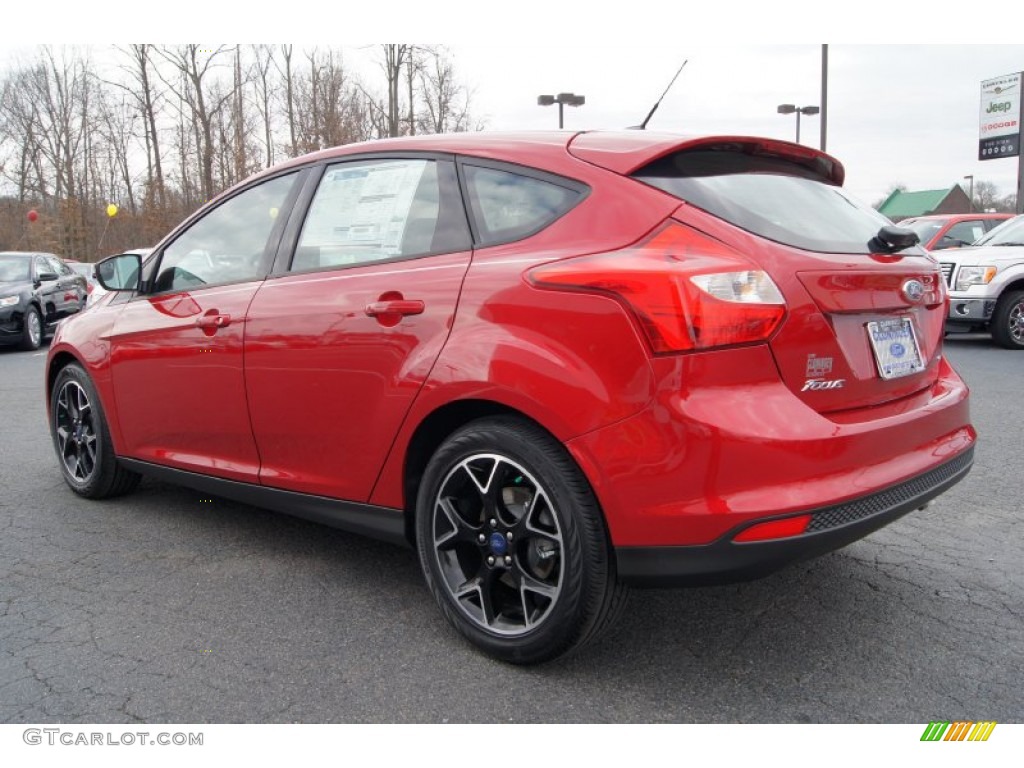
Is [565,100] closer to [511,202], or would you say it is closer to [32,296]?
[32,296]

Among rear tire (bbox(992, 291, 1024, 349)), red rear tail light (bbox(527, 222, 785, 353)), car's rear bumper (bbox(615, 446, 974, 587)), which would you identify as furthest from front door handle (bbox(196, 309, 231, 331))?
rear tire (bbox(992, 291, 1024, 349))

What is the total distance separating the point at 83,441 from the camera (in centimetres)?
468

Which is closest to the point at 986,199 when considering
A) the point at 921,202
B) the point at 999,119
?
the point at 921,202

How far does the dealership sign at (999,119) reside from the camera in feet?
111

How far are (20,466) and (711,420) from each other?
4.83 meters

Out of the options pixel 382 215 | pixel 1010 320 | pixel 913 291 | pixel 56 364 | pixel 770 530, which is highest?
pixel 382 215

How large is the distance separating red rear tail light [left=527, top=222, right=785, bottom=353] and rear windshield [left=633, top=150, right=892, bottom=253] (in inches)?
8.0

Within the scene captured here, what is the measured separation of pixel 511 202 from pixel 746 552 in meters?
1.29

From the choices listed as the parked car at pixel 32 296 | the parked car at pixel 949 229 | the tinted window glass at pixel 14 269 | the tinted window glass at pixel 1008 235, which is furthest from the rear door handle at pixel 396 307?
the tinted window glass at pixel 14 269

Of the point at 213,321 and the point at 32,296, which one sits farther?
the point at 32,296

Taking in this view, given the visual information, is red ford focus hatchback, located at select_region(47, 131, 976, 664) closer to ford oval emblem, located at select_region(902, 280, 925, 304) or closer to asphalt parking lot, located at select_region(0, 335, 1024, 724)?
ford oval emblem, located at select_region(902, 280, 925, 304)

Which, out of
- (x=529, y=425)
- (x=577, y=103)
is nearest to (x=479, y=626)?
(x=529, y=425)

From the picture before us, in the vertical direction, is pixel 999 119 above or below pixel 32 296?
above

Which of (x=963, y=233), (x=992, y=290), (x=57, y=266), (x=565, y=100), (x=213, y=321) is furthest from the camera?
(x=565, y=100)
